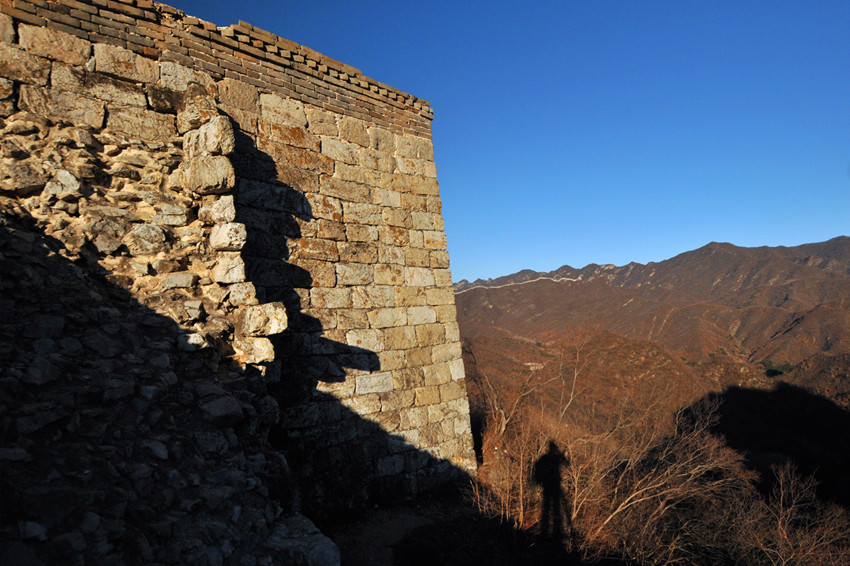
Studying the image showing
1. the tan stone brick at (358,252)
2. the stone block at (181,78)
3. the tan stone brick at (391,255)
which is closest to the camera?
the stone block at (181,78)

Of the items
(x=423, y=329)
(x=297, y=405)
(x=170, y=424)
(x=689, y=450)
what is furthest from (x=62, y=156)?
(x=689, y=450)

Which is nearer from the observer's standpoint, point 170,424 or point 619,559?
point 170,424

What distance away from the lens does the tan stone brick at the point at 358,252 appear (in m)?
5.20

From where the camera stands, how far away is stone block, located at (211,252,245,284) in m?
3.76

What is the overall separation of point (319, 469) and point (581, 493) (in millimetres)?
2866

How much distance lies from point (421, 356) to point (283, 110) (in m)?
3.29

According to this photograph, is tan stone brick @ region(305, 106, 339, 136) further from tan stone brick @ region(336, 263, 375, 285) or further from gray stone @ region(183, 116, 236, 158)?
tan stone brick @ region(336, 263, 375, 285)

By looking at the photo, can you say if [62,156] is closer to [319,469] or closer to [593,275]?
[319,469]

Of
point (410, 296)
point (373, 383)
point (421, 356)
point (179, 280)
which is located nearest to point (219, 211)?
point (179, 280)

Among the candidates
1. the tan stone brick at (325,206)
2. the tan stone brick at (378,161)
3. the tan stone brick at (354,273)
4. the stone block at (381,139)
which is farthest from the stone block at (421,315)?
the stone block at (381,139)

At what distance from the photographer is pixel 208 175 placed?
3900mm

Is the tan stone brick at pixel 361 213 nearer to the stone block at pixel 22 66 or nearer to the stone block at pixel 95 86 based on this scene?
the stone block at pixel 95 86

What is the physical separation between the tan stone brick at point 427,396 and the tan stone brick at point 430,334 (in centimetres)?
57

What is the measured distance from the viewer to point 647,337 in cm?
1975
